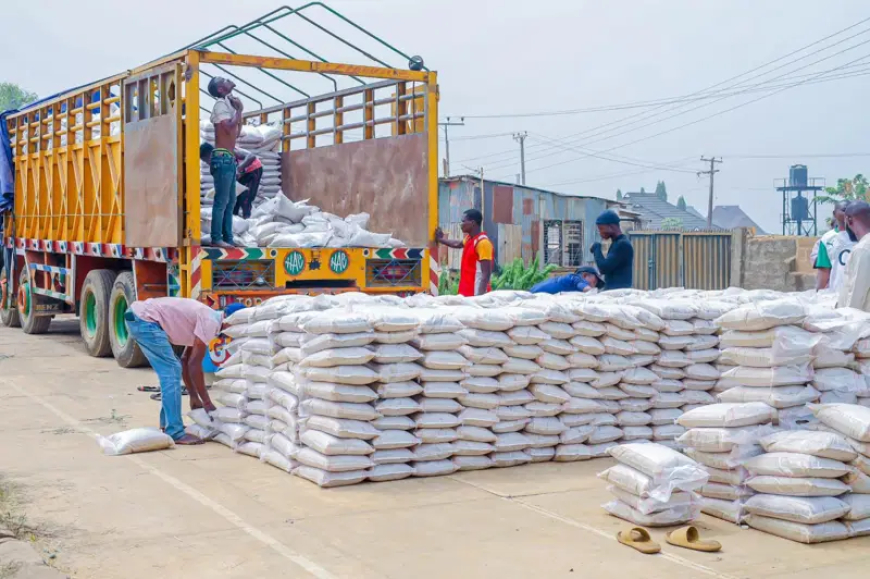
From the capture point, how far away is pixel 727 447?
5641 millimetres

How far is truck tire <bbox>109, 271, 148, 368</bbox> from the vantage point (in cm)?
1144

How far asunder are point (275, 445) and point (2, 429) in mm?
2580

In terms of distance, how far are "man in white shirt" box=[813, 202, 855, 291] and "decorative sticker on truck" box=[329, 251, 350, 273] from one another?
4.60 meters

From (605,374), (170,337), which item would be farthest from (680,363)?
(170,337)

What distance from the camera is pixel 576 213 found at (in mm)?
26859

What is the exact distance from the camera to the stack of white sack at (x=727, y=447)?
5.62 metres

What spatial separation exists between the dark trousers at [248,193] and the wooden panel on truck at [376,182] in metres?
0.71

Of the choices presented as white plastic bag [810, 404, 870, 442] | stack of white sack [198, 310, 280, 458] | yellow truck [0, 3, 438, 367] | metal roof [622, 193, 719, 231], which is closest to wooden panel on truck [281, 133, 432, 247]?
yellow truck [0, 3, 438, 367]

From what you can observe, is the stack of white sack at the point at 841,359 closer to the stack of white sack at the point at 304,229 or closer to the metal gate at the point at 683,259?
the stack of white sack at the point at 304,229

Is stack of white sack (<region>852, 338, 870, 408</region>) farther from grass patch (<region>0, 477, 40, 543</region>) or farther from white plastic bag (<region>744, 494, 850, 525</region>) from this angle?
grass patch (<region>0, 477, 40, 543</region>)

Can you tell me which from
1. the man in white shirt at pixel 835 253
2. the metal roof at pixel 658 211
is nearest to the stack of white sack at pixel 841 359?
the man in white shirt at pixel 835 253

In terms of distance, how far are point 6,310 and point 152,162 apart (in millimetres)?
7500

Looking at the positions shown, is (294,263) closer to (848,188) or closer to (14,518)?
(14,518)

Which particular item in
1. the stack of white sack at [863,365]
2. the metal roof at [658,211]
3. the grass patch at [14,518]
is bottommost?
the grass patch at [14,518]
